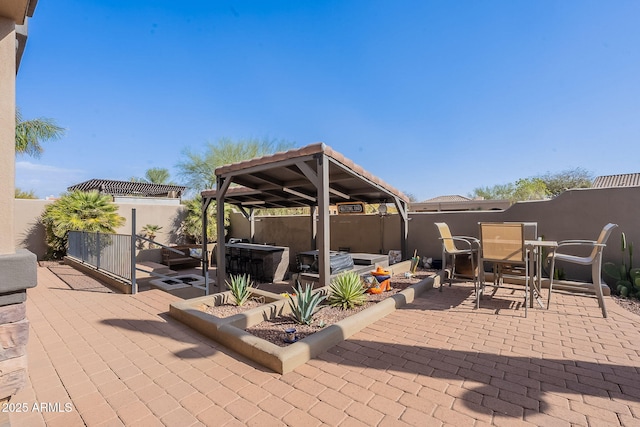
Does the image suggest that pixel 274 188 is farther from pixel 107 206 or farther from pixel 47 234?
pixel 47 234

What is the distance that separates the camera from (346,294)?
4051mm

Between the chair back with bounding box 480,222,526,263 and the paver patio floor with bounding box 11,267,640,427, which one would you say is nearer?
the paver patio floor with bounding box 11,267,640,427

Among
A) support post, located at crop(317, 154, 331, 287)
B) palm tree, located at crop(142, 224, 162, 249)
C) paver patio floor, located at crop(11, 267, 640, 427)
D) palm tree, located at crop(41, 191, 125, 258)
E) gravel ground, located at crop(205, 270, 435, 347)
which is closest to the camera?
paver patio floor, located at crop(11, 267, 640, 427)

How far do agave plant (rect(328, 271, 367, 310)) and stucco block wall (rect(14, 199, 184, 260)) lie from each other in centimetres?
843

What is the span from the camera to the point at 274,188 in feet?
23.0

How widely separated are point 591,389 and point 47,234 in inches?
523

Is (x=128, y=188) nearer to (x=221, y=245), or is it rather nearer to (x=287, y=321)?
(x=221, y=245)

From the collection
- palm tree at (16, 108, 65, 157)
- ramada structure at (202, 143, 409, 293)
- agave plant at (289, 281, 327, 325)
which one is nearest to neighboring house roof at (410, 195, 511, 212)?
ramada structure at (202, 143, 409, 293)

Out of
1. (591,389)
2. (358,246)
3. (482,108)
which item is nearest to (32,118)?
(358,246)

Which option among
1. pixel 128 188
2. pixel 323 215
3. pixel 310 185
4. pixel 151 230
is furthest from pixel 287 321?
pixel 128 188

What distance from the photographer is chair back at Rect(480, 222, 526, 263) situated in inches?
160

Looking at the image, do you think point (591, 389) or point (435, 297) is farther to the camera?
point (435, 297)

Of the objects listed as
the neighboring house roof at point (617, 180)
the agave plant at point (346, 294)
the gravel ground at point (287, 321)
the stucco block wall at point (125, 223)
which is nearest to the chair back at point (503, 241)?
the gravel ground at point (287, 321)

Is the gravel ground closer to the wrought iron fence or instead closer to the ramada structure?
the ramada structure
